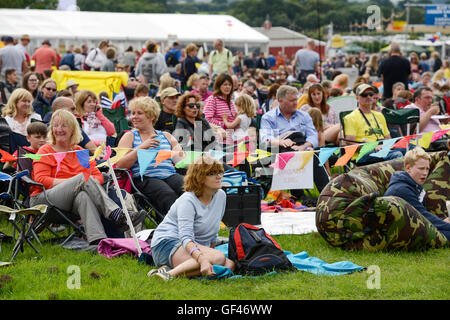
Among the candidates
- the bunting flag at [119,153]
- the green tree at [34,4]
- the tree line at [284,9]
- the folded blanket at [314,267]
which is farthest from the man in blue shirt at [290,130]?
the green tree at [34,4]

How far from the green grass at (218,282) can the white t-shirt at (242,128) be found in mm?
4144

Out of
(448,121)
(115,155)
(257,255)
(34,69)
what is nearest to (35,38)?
(34,69)

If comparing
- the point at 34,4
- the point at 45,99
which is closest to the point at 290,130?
the point at 45,99

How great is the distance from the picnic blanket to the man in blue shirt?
0.85m

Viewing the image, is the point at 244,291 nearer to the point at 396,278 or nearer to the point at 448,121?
the point at 396,278

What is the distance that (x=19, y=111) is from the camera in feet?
29.2

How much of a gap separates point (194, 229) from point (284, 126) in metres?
3.97

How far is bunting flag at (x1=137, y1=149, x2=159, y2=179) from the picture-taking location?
7.12 meters

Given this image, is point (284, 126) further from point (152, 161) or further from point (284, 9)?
point (284, 9)

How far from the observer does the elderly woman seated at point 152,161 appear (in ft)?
24.5

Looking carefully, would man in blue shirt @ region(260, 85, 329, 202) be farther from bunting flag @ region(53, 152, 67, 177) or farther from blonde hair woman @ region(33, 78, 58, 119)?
blonde hair woman @ region(33, 78, 58, 119)

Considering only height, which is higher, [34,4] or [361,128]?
[34,4]

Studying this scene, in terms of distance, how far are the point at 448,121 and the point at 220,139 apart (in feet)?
15.1

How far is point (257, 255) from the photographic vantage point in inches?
226
